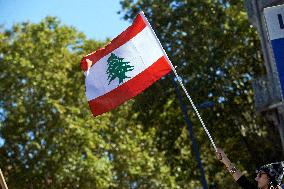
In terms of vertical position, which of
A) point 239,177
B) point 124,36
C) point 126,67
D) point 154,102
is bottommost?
point 154,102

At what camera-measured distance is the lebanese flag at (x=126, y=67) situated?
851cm

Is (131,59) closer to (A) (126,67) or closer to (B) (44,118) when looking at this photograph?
(A) (126,67)

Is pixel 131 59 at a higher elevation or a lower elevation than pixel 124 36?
lower

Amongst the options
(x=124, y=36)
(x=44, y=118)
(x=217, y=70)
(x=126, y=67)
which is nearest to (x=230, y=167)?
(x=126, y=67)

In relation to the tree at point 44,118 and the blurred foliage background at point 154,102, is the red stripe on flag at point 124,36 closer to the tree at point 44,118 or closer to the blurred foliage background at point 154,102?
the blurred foliage background at point 154,102

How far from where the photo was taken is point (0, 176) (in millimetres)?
5922

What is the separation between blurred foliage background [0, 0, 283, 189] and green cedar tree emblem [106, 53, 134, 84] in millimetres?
18337

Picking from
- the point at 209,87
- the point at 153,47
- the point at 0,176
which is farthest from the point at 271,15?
the point at 209,87

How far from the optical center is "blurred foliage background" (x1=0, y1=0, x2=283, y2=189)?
28047mm

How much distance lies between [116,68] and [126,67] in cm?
19

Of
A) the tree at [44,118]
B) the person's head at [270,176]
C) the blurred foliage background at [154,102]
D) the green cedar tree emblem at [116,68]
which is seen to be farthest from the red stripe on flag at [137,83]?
the tree at [44,118]

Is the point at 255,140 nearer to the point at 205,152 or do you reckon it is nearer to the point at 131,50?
the point at 205,152

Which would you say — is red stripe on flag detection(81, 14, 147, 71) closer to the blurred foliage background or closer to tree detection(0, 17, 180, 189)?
the blurred foliage background

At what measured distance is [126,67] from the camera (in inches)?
340
